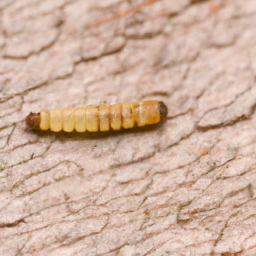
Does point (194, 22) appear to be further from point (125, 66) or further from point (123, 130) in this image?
point (123, 130)

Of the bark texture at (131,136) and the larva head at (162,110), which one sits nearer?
the bark texture at (131,136)

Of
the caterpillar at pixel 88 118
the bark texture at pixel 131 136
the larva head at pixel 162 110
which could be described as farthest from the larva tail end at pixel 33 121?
the larva head at pixel 162 110

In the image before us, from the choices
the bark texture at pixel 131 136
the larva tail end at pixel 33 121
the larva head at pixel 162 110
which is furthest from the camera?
the larva head at pixel 162 110

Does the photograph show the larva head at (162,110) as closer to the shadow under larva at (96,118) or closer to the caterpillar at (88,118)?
the shadow under larva at (96,118)

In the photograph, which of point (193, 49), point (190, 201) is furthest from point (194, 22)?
point (190, 201)

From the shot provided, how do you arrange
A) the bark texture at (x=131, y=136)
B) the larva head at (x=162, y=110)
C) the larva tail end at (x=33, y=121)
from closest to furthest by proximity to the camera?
the bark texture at (x=131, y=136)
the larva tail end at (x=33, y=121)
the larva head at (x=162, y=110)

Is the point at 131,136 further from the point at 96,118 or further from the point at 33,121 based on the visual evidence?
the point at 33,121

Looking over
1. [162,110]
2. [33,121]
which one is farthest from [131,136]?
[33,121]
